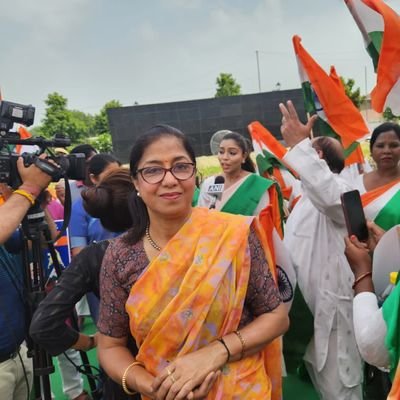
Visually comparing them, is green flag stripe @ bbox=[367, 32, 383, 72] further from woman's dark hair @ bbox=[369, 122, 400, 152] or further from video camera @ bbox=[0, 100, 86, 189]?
video camera @ bbox=[0, 100, 86, 189]

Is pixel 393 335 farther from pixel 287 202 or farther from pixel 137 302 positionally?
pixel 287 202

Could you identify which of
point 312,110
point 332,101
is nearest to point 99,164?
Result: point 312,110

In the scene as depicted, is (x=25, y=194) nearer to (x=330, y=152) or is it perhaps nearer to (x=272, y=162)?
(x=330, y=152)

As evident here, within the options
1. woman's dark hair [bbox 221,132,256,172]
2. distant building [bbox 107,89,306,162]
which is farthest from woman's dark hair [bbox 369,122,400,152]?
distant building [bbox 107,89,306,162]

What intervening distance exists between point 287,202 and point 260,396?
279 cm

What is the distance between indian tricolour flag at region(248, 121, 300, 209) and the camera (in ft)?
11.8

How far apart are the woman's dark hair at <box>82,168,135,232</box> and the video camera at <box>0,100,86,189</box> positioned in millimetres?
140

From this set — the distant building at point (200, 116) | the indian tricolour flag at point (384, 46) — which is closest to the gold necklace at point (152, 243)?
the indian tricolour flag at point (384, 46)

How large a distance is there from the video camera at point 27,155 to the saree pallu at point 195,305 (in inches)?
26.6

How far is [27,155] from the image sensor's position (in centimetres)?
149

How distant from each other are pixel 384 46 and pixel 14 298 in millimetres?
1751

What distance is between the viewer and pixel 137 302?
43.8 inches

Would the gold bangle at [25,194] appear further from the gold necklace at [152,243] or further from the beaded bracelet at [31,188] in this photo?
the gold necklace at [152,243]

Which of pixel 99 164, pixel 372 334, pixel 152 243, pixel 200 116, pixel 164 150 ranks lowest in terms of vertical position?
pixel 372 334
